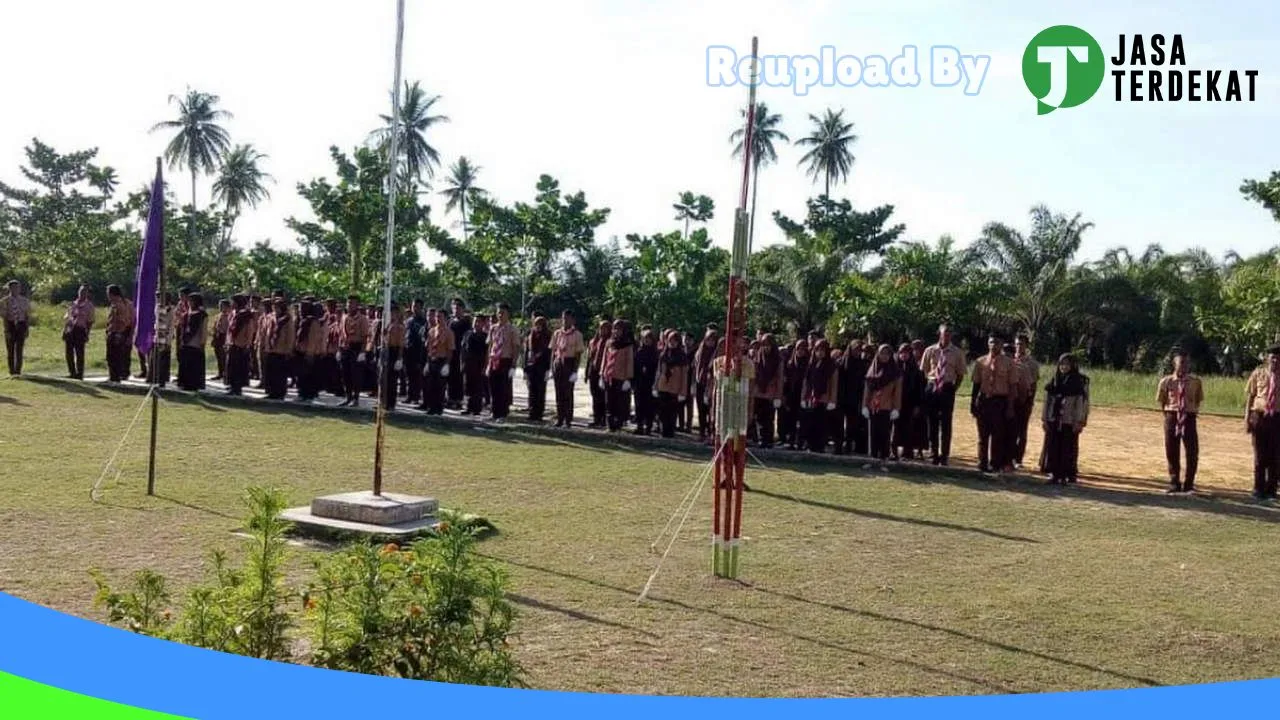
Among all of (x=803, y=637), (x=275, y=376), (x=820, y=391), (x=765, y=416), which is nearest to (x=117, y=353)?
(x=275, y=376)

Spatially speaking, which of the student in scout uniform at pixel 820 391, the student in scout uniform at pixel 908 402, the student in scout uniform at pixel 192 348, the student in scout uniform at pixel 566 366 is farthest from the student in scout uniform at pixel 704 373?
the student in scout uniform at pixel 192 348

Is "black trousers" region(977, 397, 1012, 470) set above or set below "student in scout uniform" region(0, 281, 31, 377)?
below

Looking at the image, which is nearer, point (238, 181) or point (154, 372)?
point (154, 372)

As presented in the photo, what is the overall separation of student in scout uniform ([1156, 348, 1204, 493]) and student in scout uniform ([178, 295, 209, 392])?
1368cm

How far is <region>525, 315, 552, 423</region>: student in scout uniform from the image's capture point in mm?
18297

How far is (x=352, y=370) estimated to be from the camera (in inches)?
774

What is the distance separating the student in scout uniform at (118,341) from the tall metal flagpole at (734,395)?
1422 centimetres

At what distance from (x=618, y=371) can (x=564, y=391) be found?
0.86 meters

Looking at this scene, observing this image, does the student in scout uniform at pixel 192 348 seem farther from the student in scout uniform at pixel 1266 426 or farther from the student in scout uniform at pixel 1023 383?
the student in scout uniform at pixel 1266 426

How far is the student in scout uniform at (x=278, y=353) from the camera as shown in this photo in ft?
64.4

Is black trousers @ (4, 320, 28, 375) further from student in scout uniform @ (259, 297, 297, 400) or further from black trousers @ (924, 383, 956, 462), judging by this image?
black trousers @ (924, 383, 956, 462)

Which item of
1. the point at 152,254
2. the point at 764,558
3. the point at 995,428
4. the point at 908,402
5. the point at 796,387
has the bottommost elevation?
the point at 764,558

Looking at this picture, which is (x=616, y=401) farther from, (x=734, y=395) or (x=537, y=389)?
(x=734, y=395)

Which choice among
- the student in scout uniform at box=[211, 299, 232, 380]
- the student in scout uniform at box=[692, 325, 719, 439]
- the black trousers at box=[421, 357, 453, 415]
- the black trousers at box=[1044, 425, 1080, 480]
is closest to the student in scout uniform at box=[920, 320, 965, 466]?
the black trousers at box=[1044, 425, 1080, 480]
